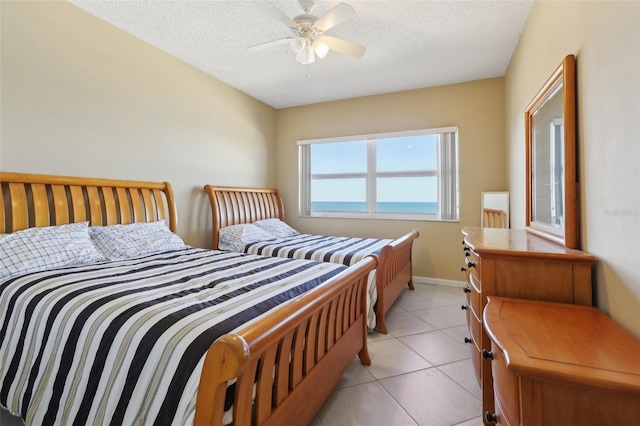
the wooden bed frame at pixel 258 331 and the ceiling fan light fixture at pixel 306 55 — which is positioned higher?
the ceiling fan light fixture at pixel 306 55

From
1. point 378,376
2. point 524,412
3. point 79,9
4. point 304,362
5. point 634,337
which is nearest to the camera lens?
point 524,412

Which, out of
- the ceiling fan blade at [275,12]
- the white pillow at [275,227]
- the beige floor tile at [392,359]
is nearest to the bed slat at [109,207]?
the white pillow at [275,227]

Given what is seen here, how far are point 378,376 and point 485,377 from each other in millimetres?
691

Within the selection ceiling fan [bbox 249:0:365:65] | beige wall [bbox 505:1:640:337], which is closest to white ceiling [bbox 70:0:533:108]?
ceiling fan [bbox 249:0:365:65]

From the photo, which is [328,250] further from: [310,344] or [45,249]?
[45,249]

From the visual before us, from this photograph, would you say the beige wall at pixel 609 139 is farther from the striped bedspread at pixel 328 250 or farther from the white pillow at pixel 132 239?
the white pillow at pixel 132 239

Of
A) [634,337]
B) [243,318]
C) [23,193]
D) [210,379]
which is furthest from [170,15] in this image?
[634,337]

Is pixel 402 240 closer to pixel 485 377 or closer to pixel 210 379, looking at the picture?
pixel 485 377

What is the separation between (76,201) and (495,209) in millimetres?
4029

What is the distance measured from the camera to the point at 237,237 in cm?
329

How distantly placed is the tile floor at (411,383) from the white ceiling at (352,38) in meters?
2.62

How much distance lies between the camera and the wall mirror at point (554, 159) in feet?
4.75

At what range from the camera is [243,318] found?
115cm

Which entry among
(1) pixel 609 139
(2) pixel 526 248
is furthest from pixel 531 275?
(1) pixel 609 139
